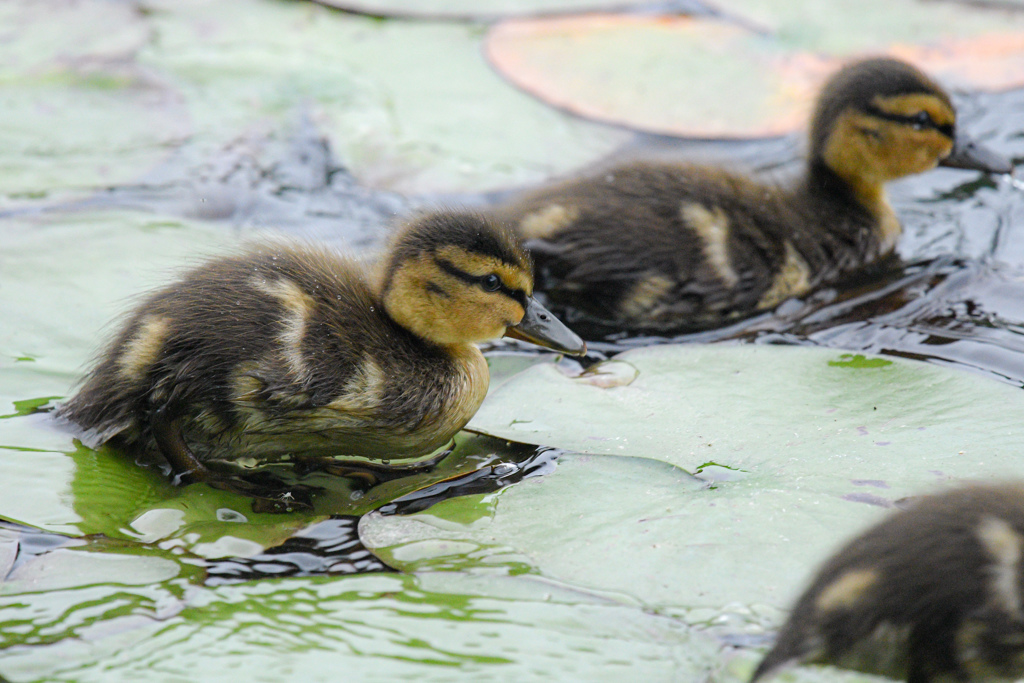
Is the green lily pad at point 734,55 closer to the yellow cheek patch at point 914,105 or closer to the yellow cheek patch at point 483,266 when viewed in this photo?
the yellow cheek patch at point 914,105

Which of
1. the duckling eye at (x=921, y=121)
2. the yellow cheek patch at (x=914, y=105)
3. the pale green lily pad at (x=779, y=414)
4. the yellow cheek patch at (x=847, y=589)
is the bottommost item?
the pale green lily pad at (x=779, y=414)

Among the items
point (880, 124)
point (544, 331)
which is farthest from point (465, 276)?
point (880, 124)

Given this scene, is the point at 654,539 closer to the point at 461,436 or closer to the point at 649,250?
the point at 461,436

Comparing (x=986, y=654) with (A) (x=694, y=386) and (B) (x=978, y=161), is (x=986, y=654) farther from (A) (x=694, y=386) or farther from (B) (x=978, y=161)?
(B) (x=978, y=161)

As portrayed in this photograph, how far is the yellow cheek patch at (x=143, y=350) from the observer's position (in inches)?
80.5

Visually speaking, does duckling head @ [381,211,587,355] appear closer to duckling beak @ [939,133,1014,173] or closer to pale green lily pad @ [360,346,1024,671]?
pale green lily pad @ [360,346,1024,671]

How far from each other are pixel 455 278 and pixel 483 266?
2.5 inches

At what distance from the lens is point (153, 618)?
5.49 feet

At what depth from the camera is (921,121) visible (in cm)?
325

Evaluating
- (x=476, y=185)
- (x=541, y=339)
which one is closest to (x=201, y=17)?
(x=476, y=185)

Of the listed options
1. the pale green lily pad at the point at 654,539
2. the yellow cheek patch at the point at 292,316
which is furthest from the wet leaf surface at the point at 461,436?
the yellow cheek patch at the point at 292,316

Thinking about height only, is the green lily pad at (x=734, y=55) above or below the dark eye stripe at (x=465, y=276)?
above

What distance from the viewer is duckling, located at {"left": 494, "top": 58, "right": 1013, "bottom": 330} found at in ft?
9.37

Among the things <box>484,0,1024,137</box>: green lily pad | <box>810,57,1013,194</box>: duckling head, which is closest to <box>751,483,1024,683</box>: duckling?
<box>810,57,1013,194</box>: duckling head
